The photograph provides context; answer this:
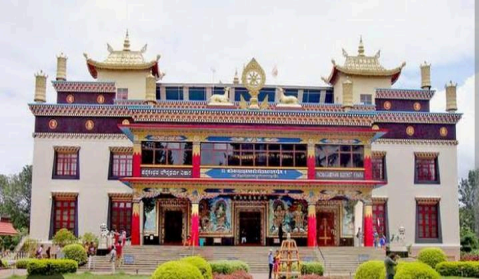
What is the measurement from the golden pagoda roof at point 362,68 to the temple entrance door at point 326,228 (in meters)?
12.5

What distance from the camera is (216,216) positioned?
3834 cm

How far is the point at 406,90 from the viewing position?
4675 cm

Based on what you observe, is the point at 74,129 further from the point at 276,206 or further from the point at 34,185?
the point at 276,206

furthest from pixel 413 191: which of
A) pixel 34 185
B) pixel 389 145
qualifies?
pixel 34 185

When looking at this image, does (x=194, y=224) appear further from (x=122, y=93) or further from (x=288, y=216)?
(x=122, y=93)

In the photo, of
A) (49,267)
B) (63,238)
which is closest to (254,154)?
(63,238)

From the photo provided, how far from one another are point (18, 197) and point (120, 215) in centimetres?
2316

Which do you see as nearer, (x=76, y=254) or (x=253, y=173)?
(x=76, y=254)

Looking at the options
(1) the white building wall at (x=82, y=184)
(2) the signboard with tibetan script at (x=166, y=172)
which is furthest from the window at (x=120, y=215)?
(2) the signboard with tibetan script at (x=166, y=172)

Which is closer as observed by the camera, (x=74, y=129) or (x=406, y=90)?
(x=74, y=129)

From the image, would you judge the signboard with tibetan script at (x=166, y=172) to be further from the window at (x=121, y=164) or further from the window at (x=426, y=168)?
the window at (x=426, y=168)

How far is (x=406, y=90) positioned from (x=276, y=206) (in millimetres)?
14389

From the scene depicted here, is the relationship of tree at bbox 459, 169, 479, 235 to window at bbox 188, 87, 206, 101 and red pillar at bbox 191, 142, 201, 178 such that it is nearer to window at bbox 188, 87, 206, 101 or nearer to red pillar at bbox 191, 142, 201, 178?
window at bbox 188, 87, 206, 101

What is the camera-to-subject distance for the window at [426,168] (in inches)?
1741
